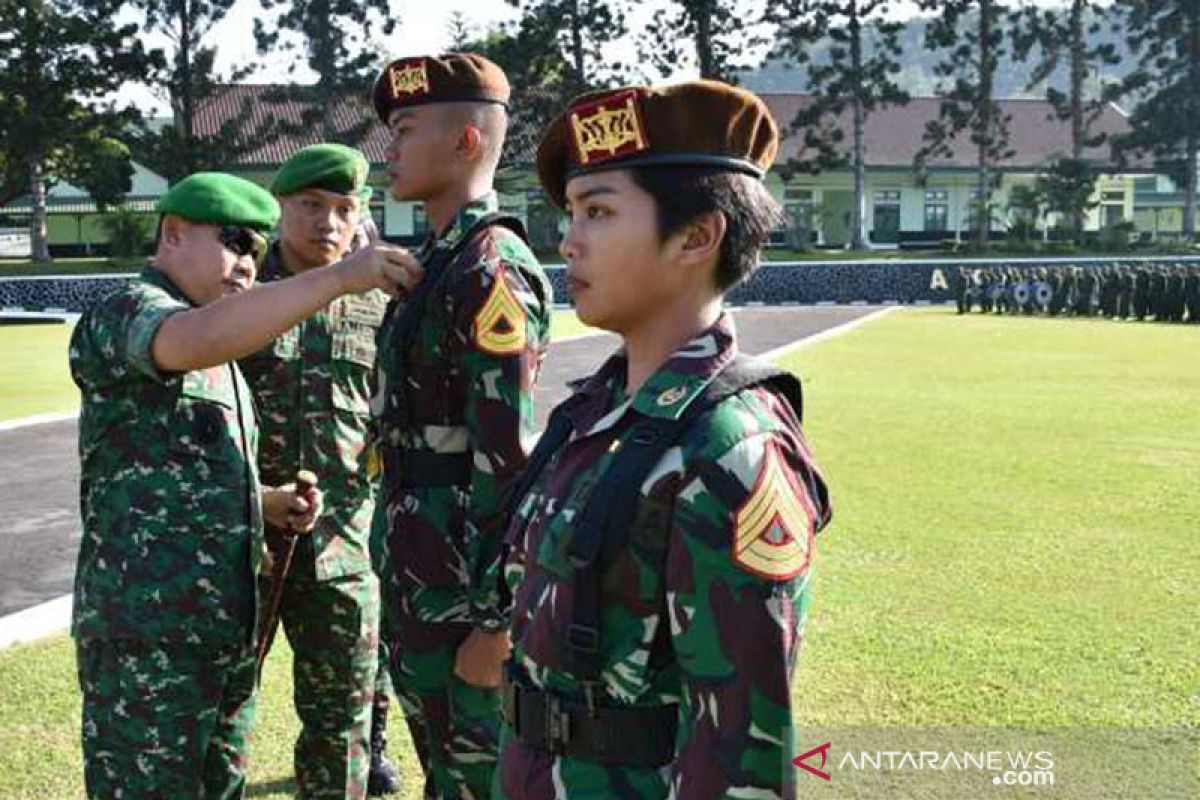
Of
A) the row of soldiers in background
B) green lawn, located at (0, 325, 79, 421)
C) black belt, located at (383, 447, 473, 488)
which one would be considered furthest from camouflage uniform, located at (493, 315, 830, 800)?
Answer: the row of soldiers in background

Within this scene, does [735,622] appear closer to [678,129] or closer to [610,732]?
[610,732]

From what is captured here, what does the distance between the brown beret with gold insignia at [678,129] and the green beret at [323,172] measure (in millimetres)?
2297

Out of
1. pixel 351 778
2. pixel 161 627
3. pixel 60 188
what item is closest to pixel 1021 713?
pixel 351 778

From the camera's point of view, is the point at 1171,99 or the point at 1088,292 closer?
the point at 1088,292

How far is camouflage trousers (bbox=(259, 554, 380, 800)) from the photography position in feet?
13.0

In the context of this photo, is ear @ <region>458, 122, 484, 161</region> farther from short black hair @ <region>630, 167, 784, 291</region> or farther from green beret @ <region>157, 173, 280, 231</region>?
short black hair @ <region>630, 167, 784, 291</region>

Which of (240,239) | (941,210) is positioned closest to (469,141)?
(240,239)

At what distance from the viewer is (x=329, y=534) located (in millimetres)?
4078

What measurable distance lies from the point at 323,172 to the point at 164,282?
3.67ft

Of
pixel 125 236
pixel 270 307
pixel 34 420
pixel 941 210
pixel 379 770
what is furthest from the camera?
pixel 941 210

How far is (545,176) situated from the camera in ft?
8.13

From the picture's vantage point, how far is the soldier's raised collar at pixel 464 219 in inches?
136

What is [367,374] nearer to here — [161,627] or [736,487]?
[161,627]
